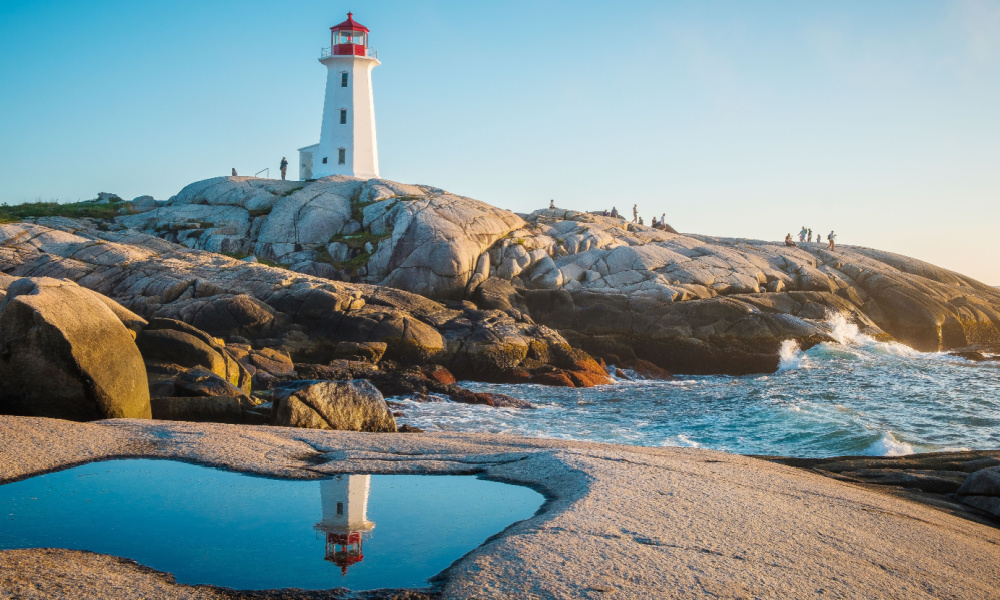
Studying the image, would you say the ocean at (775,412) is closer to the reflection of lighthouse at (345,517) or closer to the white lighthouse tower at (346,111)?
the reflection of lighthouse at (345,517)

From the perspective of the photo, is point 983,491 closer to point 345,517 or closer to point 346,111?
point 345,517

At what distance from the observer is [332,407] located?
45.4 feet

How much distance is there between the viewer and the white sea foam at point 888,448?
16.2 m

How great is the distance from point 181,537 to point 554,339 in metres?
25.3

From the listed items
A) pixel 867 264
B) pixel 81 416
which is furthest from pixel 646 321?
pixel 81 416

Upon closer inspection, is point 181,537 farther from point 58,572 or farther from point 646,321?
point 646,321

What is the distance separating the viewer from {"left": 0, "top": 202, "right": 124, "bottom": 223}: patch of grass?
4222 cm

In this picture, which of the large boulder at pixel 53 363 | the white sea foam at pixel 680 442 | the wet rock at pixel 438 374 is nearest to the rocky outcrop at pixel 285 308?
the wet rock at pixel 438 374

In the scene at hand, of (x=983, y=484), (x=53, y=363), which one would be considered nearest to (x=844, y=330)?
(x=983, y=484)

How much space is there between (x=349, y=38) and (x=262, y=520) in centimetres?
5190

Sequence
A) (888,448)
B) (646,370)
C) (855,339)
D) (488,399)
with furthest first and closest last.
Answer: (855,339) < (646,370) < (488,399) < (888,448)

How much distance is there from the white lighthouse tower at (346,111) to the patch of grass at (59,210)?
1346 centimetres

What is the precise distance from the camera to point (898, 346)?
128 ft

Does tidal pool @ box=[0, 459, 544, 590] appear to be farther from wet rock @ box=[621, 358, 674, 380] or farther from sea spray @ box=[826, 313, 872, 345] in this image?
sea spray @ box=[826, 313, 872, 345]
